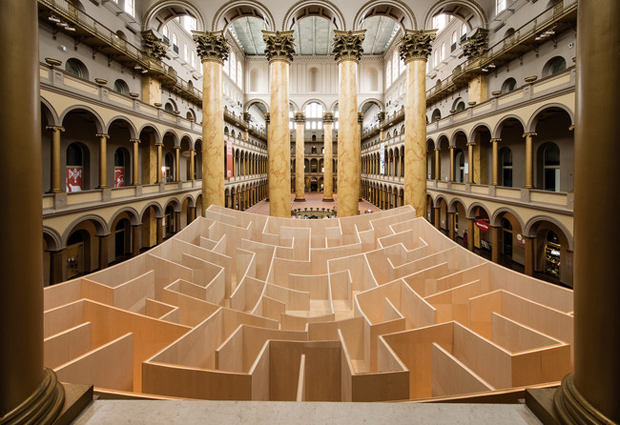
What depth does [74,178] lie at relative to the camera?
15.1m

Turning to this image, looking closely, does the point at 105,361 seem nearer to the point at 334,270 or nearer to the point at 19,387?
the point at 19,387

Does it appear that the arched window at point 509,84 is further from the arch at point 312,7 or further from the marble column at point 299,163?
the marble column at point 299,163

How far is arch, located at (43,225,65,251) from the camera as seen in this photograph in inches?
442

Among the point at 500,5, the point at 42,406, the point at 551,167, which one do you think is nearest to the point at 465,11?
the point at 500,5

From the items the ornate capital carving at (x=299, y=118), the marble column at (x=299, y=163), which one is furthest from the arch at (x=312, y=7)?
the ornate capital carving at (x=299, y=118)

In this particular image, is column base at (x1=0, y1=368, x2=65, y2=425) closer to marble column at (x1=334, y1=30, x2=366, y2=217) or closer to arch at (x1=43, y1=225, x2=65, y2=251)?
arch at (x1=43, y1=225, x2=65, y2=251)

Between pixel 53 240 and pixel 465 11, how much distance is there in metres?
21.3

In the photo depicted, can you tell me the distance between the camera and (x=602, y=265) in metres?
1.72

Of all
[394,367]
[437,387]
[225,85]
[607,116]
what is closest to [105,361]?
[394,367]

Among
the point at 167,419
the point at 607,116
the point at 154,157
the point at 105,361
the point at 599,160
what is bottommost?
the point at 105,361

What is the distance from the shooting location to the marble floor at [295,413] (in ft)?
6.23

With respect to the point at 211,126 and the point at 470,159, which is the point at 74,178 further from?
the point at 470,159

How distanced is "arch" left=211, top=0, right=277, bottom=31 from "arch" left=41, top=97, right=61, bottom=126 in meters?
6.70

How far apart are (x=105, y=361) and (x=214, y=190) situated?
10.5 m
